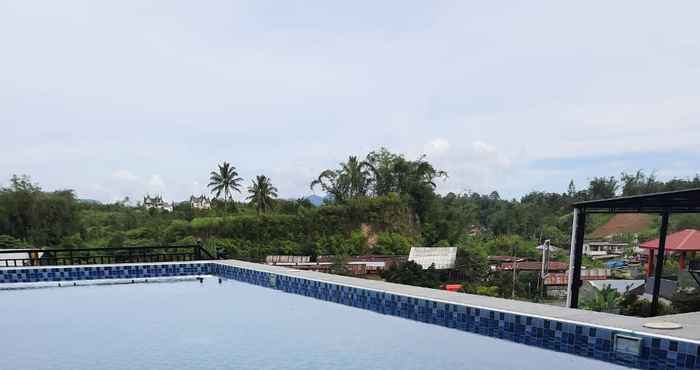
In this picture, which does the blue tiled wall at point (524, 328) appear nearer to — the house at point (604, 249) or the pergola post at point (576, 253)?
the pergola post at point (576, 253)

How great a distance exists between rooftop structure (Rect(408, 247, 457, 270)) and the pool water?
45.4 ft

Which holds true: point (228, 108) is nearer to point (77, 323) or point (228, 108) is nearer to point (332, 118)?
point (332, 118)

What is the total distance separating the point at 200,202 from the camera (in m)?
32.6

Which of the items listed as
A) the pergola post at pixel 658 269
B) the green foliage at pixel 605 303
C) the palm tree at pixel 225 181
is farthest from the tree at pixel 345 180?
the pergola post at pixel 658 269

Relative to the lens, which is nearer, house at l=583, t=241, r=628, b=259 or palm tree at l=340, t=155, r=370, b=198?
palm tree at l=340, t=155, r=370, b=198

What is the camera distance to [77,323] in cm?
592

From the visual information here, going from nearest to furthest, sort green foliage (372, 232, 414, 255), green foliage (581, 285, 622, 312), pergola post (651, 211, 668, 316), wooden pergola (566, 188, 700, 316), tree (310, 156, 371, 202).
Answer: wooden pergola (566, 188, 700, 316) < pergola post (651, 211, 668, 316) < green foliage (581, 285, 622, 312) < green foliage (372, 232, 414, 255) < tree (310, 156, 371, 202)

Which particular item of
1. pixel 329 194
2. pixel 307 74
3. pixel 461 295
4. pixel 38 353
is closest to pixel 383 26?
pixel 307 74

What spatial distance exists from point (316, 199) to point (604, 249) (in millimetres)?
20777

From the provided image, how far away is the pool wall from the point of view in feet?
10.9

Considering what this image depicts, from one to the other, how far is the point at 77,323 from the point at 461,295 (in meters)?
4.12

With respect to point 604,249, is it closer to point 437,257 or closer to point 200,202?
point 437,257

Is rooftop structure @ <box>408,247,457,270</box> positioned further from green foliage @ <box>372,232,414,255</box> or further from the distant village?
the distant village

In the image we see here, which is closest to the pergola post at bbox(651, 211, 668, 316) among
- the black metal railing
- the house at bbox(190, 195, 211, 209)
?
the black metal railing
